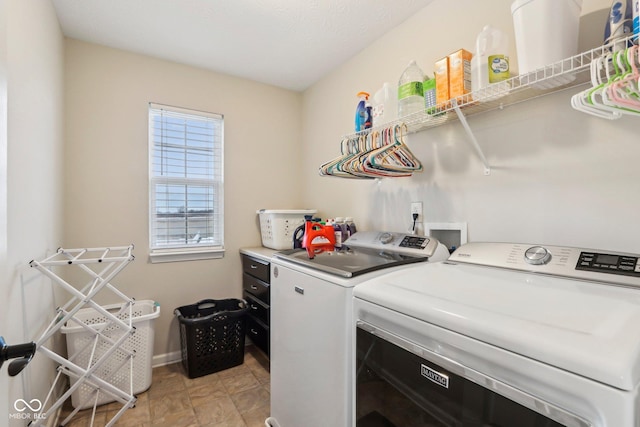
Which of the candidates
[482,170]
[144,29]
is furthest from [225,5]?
[482,170]

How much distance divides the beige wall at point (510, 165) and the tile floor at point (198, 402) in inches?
56.2

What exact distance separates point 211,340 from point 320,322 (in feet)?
4.55

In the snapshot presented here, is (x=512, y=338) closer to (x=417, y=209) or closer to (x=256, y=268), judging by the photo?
(x=417, y=209)

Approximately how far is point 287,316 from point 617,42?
162cm

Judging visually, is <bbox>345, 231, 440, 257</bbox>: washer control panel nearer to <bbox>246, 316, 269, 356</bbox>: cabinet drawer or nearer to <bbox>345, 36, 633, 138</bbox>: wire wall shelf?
<bbox>345, 36, 633, 138</bbox>: wire wall shelf

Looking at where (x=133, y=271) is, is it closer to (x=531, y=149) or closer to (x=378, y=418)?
(x=378, y=418)

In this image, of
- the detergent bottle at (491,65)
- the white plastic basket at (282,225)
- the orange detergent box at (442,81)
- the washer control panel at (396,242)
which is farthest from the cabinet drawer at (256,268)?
the detergent bottle at (491,65)

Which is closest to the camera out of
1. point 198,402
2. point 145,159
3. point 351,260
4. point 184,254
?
point 351,260

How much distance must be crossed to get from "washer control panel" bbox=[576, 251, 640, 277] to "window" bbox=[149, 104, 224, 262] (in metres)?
2.46

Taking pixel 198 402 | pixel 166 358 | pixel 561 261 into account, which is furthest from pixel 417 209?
pixel 166 358

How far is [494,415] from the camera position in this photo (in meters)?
0.69

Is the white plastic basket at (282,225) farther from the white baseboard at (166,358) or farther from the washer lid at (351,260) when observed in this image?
the white baseboard at (166,358)

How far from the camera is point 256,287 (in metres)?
2.49

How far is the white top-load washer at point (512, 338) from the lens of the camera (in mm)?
546
